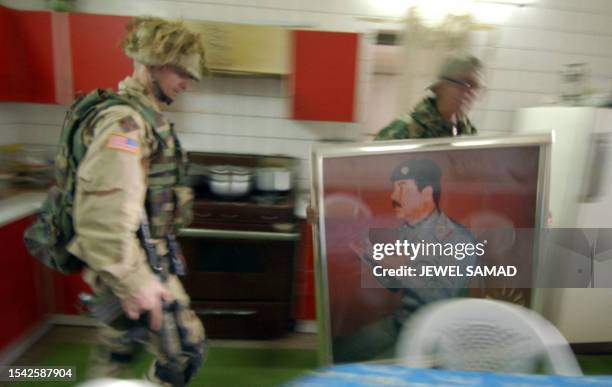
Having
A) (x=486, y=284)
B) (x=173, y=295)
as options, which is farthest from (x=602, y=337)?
(x=173, y=295)

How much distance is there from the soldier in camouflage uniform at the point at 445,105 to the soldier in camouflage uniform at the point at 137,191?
0.89 m

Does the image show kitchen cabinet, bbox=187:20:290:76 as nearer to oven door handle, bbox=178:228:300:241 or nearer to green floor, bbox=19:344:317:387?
oven door handle, bbox=178:228:300:241

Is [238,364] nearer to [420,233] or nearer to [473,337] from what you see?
[420,233]

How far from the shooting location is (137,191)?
1.15 metres

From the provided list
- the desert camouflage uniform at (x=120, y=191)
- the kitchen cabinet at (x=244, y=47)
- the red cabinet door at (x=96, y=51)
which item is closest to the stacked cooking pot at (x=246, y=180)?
the kitchen cabinet at (x=244, y=47)

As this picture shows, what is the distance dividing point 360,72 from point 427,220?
160 cm

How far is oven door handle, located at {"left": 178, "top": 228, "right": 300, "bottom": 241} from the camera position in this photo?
91.9 inches

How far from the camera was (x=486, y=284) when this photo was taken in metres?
1.48

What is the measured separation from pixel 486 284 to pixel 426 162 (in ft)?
1.65

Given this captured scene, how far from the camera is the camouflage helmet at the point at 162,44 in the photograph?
4.23 ft

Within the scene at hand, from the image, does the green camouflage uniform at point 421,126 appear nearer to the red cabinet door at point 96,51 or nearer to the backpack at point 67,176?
the backpack at point 67,176

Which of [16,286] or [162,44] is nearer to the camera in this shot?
[162,44]

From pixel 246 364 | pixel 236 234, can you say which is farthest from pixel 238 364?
pixel 236 234

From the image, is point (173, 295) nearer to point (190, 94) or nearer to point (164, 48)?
point (164, 48)
